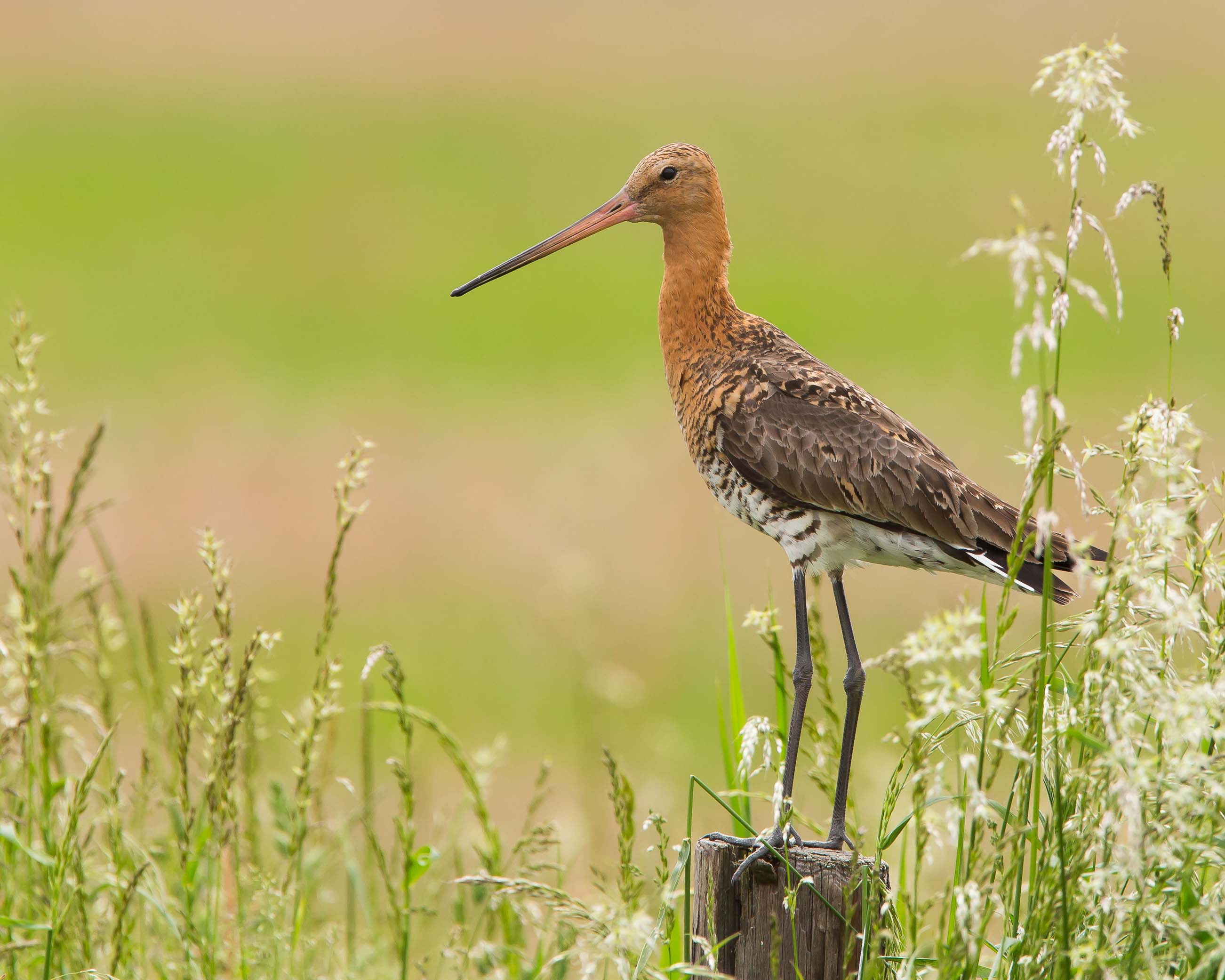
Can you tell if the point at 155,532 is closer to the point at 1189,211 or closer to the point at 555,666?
the point at 555,666

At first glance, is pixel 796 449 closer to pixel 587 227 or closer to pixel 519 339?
pixel 587 227

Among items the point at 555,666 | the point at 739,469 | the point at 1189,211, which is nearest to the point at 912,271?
the point at 1189,211

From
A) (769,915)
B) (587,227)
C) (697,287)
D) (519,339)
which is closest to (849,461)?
(697,287)

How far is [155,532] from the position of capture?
46.6ft

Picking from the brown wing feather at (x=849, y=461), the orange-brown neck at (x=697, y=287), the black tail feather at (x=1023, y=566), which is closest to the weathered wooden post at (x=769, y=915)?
the black tail feather at (x=1023, y=566)

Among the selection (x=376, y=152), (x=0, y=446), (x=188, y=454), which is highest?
(x=376, y=152)

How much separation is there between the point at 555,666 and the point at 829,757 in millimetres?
8456

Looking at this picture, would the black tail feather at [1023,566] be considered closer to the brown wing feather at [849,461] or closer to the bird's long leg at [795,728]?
the brown wing feather at [849,461]

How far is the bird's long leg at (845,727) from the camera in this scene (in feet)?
12.6

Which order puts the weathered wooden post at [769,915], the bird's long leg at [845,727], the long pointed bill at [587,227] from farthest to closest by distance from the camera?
the long pointed bill at [587,227] < the bird's long leg at [845,727] < the weathered wooden post at [769,915]

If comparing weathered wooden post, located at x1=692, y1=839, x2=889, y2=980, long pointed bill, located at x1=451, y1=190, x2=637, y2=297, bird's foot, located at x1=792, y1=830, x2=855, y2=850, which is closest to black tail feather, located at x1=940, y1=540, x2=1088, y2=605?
bird's foot, located at x1=792, y1=830, x2=855, y2=850

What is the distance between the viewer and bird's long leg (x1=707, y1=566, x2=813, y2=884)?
342 cm

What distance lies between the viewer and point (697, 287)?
4953 mm

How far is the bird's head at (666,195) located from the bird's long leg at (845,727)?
1.42 m
